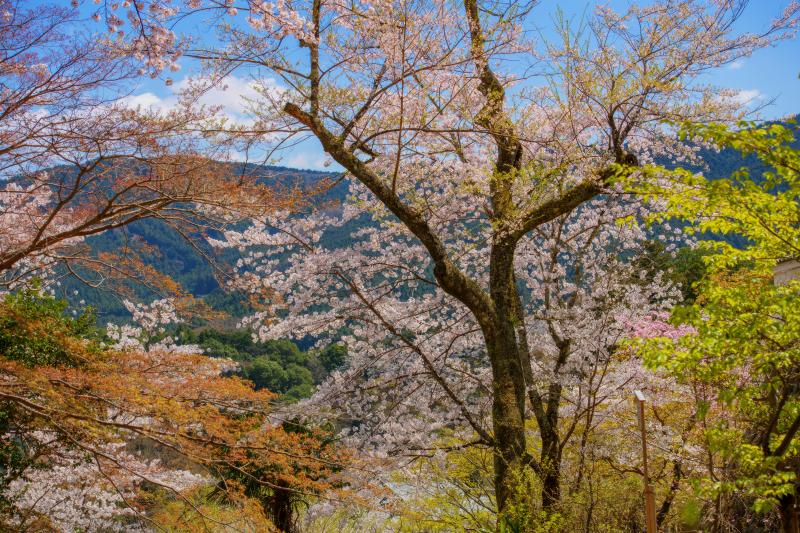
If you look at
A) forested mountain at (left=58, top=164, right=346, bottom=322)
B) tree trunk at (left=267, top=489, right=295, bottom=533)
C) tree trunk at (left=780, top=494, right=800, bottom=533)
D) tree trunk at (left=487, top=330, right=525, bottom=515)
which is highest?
forested mountain at (left=58, top=164, right=346, bottom=322)

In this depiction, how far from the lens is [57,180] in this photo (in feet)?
18.4

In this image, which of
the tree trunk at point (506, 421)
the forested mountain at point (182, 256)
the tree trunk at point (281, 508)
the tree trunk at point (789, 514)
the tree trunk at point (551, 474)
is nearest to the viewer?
the tree trunk at point (789, 514)

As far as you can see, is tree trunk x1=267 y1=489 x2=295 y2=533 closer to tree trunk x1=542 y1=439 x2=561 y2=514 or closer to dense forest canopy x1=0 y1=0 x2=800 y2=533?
dense forest canopy x1=0 y1=0 x2=800 y2=533

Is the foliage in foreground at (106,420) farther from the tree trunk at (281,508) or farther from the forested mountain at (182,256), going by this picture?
the forested mountain at (182,256)

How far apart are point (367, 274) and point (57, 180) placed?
11.4 feet

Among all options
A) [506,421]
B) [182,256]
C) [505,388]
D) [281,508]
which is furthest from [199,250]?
[182,256]

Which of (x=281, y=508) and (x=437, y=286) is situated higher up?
(x=437, y=286)

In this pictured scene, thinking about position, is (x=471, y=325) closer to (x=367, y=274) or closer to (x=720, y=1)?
(x=367, y=274)

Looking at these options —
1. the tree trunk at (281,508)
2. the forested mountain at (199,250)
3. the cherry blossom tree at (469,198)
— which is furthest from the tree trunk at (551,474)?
the tree trunk at (281,508)

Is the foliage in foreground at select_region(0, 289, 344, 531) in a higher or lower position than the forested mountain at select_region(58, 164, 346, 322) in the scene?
lower

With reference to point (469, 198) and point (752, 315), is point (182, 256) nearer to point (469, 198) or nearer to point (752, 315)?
point (469, 198)

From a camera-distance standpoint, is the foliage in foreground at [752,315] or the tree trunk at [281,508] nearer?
the foliage in foreground at [752,315]

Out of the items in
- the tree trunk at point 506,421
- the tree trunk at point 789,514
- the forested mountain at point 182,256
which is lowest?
the tree trunk at point 789,514

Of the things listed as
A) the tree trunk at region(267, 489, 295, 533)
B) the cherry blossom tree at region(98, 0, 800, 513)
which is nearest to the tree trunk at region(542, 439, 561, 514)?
the cherry blossom tree at region(98, 0, 800, 513)
